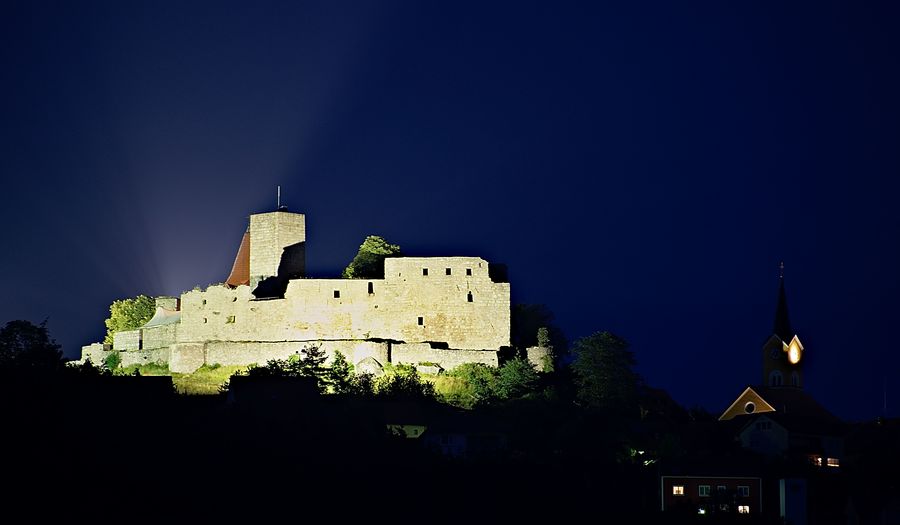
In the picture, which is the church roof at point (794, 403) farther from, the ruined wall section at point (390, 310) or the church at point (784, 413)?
the ruined wall section at point (390, 310)

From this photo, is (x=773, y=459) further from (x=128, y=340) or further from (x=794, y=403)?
(x=128, y=340)

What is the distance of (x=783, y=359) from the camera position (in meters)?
85.4

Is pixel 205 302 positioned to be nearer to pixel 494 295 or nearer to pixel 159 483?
pixel 494 295

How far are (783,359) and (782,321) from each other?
2.28 meters

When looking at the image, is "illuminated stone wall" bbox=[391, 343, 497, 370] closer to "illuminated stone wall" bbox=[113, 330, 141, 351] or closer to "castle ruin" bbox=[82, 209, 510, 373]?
"castle ruin" bbox=[82, 209, 510, 373]

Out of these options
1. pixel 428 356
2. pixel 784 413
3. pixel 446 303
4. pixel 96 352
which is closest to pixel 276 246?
pixel 446 303

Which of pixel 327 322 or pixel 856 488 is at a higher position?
pixel 327 322

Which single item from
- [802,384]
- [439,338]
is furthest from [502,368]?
[802,384]

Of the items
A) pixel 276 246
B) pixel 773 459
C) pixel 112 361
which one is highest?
pixel 276 246

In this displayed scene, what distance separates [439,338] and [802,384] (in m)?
19.1

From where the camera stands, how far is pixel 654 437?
71.0m

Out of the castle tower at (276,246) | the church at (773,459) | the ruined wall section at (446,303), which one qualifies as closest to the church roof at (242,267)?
the castle tower at (276,246)

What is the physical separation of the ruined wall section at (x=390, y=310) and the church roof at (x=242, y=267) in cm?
379

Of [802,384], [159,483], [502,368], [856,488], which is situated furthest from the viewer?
[802,384]
